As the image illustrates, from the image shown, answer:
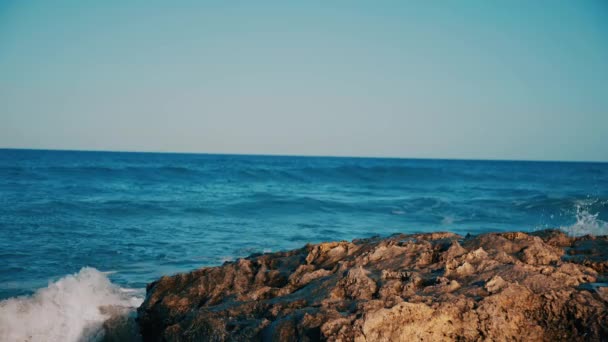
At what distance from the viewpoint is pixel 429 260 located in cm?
551

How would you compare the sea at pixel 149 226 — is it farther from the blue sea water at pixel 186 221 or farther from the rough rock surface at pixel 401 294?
the rough rock surface at pixel 401 294

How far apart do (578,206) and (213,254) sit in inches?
747

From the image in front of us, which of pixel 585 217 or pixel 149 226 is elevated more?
pixel 585 217

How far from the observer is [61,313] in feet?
22.5

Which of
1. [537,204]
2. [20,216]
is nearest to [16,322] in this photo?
[20,216]

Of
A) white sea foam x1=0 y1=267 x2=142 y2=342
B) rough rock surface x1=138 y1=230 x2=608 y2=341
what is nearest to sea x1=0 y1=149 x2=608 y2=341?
white sea foam x1=0 y1=267 x2=142 y2=342

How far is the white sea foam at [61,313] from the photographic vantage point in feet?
21.1

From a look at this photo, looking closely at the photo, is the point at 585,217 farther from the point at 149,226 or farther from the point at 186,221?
the point at 149,226

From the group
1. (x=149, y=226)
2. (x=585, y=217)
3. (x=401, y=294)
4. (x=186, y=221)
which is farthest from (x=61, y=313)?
(x=585, y=217)

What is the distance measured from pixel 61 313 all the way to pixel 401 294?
4739 millimetres

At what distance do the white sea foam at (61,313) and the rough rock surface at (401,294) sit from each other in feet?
3.07

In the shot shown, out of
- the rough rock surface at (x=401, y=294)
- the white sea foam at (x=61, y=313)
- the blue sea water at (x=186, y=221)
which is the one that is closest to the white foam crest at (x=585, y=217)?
the blue sea water at (x=186, y=221)

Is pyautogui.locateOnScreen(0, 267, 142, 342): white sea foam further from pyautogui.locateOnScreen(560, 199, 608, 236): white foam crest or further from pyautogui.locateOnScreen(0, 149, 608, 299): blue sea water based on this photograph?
pyautogui.locateOnScreen(560, 199, 608, 236): white foam crest

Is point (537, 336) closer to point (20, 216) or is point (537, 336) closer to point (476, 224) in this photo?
point (476, 224)
